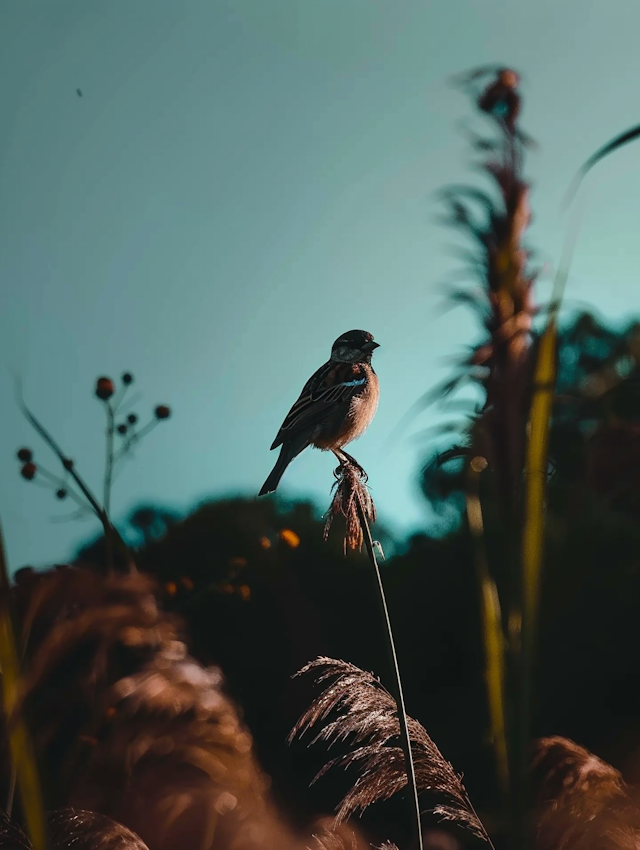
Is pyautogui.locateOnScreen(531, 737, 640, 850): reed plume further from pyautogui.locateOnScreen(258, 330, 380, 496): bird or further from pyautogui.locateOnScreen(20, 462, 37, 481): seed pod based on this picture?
pyautogui.locateOnScreen(258, 330, 380, 496): bird

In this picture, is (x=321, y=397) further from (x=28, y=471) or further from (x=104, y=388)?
(x=28, y=471)

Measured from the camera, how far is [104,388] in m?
2.91

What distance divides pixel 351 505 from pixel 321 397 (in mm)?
3188

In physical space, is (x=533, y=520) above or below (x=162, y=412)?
below

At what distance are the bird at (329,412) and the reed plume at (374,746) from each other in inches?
109

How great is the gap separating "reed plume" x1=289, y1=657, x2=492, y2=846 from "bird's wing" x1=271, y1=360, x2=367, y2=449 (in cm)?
316

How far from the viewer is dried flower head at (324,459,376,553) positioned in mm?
2256

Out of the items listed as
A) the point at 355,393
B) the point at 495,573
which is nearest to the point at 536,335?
the point at 355,393

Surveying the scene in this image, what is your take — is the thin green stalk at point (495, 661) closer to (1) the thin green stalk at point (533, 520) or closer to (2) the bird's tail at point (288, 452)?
(1) the thin green stalk at point (533, 520)

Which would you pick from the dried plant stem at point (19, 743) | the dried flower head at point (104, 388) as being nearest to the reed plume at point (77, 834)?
the dried plant stem at point (19, 743)

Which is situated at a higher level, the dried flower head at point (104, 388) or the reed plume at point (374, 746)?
the dried flower head at point (104, 388)

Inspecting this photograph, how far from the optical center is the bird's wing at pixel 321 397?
5.20 metres

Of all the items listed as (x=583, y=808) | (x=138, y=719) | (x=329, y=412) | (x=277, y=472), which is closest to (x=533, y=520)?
(x=138, y=719)

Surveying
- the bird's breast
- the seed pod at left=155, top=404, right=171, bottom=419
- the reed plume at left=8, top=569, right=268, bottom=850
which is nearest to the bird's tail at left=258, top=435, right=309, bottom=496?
the bird's breast
